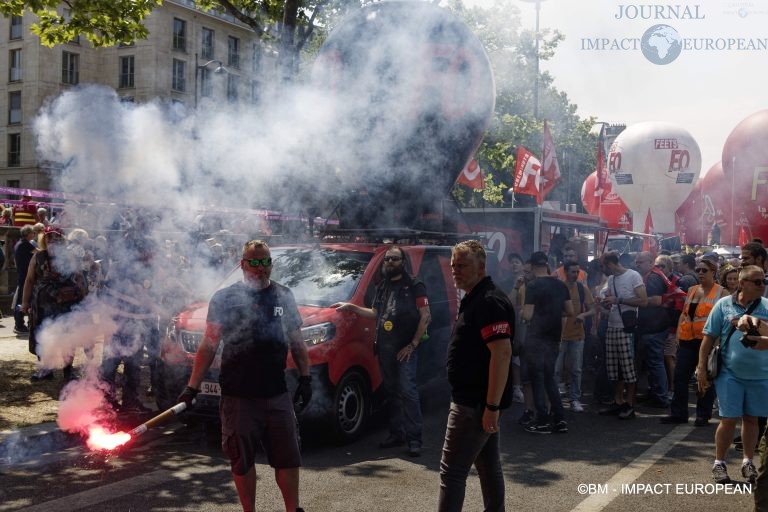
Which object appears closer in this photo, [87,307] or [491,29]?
[87,307]

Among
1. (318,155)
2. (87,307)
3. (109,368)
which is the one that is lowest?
(109,368)

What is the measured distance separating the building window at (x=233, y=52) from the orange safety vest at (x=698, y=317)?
31.8ft

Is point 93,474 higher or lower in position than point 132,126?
lower

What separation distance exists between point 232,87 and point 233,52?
158cm

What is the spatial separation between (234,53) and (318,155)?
4386 millimetres

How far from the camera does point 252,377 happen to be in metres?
4.23

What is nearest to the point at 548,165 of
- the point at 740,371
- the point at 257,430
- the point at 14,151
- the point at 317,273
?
the point at 317,273

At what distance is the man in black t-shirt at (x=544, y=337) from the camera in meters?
7.11

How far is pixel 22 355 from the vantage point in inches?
378

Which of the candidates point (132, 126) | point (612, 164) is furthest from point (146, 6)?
point (612, 164)

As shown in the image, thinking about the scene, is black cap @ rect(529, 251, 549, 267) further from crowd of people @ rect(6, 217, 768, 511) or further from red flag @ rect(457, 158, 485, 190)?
red flag @ rect(457, 158, 485, 190)

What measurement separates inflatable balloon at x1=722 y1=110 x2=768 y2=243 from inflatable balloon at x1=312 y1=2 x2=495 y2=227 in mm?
13110

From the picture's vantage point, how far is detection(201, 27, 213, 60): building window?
1516cm

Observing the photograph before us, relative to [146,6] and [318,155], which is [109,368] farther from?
[146,6]
